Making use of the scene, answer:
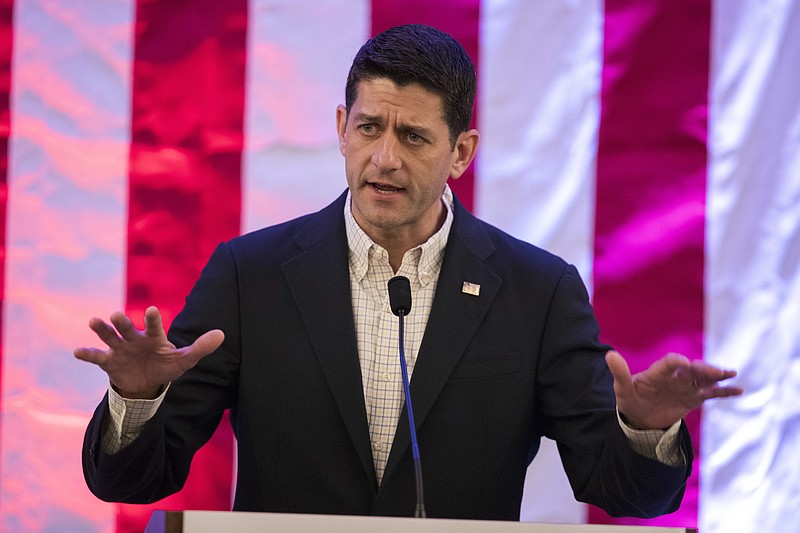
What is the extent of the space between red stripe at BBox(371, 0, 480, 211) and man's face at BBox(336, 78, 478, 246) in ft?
1.75

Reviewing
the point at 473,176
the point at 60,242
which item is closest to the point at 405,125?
the point at 473,176

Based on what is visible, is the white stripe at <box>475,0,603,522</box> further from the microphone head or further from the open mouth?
the microphone head

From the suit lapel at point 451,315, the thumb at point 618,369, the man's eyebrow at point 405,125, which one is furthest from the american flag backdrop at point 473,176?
the thumb at point 618,369

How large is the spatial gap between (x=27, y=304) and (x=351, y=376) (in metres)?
1.05

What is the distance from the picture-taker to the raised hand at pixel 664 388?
1.40m

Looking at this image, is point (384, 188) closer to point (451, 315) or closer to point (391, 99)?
point (391, 99)

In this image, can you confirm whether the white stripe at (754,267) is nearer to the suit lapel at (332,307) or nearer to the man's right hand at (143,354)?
the suit lapel at (332,307)

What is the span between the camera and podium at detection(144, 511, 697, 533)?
1131mm

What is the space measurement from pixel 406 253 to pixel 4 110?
117 cm

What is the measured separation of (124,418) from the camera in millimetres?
1542

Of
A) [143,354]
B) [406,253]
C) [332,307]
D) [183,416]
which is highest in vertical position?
[406,253]

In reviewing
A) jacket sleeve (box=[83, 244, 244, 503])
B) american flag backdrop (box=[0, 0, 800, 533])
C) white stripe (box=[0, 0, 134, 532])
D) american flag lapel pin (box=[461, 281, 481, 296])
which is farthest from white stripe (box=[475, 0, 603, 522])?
white stripe (box=[0, 0, 134, 532])

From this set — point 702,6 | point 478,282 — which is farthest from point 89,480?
point 702,6

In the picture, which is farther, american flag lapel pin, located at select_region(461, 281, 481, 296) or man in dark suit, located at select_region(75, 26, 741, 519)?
american flag lapel pin, located at select_region(461, 281, 481, 296)
